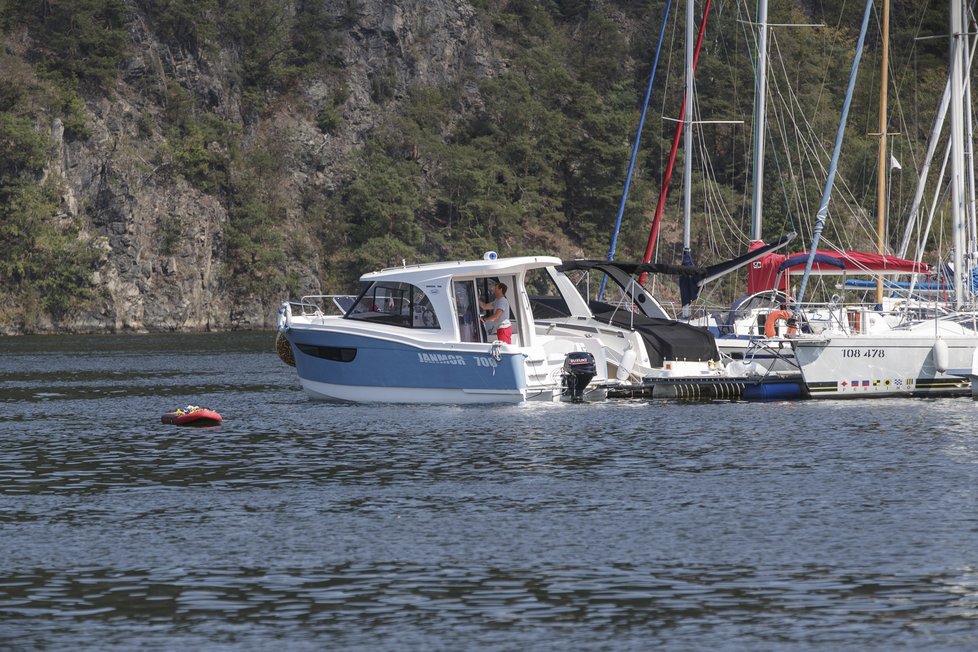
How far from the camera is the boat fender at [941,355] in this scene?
1254 inches

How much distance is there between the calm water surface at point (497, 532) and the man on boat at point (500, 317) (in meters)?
1.83

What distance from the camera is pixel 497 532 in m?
16.7

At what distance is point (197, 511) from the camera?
18469mm

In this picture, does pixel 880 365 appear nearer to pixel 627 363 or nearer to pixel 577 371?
pixel 627 363

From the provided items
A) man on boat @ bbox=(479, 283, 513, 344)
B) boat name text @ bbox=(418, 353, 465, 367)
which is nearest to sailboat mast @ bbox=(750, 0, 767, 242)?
man on boat @ bbox=(479, 283, 513, 344)

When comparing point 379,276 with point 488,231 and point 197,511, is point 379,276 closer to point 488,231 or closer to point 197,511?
point 197,511

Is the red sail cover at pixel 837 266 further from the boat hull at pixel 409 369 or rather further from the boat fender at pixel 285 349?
the boat fender at pixel 285 349

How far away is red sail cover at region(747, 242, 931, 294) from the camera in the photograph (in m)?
40.3

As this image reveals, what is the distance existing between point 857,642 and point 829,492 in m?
7.75

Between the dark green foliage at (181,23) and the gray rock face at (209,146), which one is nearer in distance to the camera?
the gray rock face at (209,146)

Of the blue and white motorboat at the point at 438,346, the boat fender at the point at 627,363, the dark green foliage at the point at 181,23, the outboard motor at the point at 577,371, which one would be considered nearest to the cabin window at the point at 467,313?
the blue and white motorboat at the point at 438,346

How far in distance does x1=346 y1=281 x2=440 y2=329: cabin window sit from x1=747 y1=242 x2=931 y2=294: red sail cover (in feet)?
42.3

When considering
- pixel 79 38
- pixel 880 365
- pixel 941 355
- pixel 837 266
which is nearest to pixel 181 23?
pixel 79 38

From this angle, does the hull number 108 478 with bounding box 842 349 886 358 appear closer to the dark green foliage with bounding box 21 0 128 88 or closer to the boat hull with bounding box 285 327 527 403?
the boat hull with bounding box 285 327 527 403
